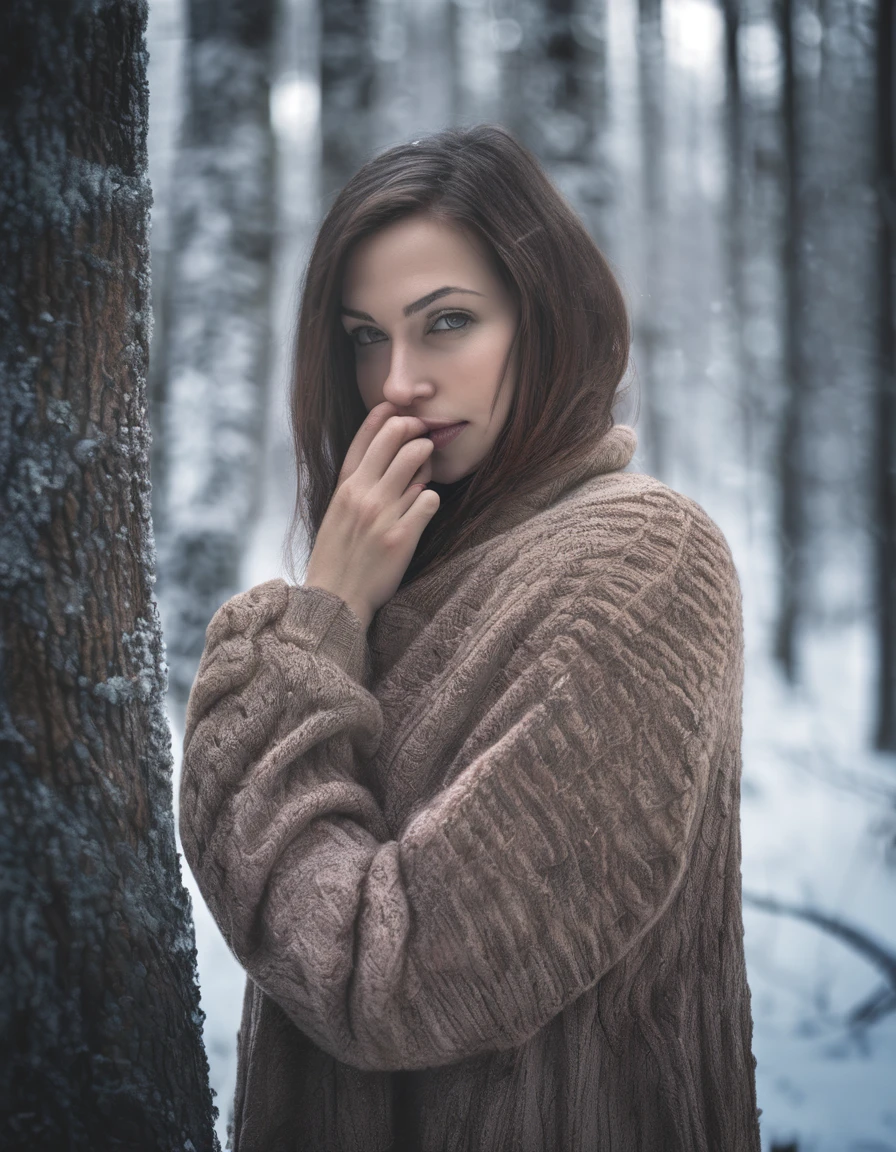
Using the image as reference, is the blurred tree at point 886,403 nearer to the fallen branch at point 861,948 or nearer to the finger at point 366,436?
the fallen branch at point 861,948

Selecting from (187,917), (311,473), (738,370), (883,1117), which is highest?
(738,370)

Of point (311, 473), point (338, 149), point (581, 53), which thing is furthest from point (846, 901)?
point (338, 149)

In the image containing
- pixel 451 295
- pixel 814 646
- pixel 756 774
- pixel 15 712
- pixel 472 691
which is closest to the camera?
pixel 15 712

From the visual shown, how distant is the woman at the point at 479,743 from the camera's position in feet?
3.93

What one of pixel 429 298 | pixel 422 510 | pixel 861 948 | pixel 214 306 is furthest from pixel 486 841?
pixel 214 306

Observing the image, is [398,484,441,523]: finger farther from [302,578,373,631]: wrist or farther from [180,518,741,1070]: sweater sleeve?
[180,518,741,1070]: sweater sleeve

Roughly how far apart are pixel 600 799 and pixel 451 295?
880mm

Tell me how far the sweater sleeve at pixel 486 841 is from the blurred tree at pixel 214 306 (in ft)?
9.25

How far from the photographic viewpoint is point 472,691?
4.36 ft

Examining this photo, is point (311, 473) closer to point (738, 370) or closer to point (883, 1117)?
point (883, 1117)

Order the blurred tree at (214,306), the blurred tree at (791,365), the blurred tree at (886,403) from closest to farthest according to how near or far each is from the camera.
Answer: the blurred tree at (214,306) → the blurred tree at (886,403) → the blurred tree at (791,365)

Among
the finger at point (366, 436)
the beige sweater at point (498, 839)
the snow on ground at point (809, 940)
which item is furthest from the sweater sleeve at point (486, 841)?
the snow on ground at point (809, 940)

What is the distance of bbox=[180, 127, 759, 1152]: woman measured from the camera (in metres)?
1.20

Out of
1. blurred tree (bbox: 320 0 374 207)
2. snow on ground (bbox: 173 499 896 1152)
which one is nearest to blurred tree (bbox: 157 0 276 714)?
blurred tree (bbox: 320 0 374 207)
